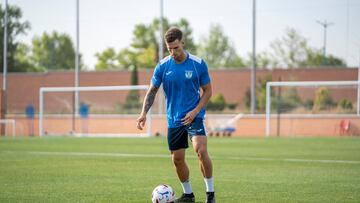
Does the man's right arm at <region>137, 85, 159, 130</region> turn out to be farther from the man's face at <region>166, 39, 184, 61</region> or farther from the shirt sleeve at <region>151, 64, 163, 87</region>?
the man's face at <region>166, 39, 184, 61</region>

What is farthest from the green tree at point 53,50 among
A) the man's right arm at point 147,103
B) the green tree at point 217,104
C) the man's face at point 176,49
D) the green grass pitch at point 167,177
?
the man's face at point 176,49

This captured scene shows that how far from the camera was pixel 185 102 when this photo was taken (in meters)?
9.54

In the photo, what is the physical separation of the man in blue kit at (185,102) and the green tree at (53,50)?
96809 mm

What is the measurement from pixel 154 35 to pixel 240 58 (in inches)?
557

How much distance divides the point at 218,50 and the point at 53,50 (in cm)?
2655

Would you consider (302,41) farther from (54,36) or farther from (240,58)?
(54,36)

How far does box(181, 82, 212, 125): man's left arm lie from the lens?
366 inches

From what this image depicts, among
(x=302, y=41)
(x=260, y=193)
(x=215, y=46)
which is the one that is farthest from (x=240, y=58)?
(x=260, y=193)

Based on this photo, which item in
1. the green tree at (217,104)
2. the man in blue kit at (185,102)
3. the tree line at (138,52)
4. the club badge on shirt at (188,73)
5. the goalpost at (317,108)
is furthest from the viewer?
the tree line at (138,52)

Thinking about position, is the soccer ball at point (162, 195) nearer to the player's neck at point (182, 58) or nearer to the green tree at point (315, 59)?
the player's neck at point (182, 58)

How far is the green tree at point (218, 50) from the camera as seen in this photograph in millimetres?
97875

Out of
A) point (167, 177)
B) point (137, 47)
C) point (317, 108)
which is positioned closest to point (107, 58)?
point (137, 47)

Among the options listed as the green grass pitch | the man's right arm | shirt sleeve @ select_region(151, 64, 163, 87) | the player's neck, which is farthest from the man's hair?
the green grass pitch

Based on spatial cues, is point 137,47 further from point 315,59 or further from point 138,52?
point 315,59
